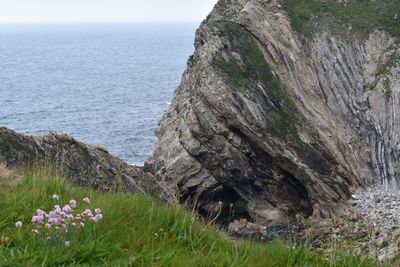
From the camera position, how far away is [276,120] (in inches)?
1612

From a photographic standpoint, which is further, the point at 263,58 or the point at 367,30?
the point at 367,30

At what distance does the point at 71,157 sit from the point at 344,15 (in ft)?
136

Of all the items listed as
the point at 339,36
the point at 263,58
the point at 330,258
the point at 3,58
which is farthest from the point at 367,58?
the point at 3,58

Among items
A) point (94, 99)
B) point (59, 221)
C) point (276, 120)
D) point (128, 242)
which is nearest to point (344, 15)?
point (276, 120)

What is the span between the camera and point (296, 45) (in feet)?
159

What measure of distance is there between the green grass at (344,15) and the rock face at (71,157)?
34.2 metres

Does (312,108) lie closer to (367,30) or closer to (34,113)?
(367,30)

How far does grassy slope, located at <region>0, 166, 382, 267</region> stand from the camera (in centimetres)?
630

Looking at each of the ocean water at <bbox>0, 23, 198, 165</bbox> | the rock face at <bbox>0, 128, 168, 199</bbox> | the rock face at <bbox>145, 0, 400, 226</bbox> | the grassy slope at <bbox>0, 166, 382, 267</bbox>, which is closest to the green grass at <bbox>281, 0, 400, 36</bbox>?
the rock face at <bbox>145, 0, 400, 226</bbox>

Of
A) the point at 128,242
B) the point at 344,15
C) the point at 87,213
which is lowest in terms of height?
the point at 128,242

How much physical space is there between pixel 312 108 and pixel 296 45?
270 inches

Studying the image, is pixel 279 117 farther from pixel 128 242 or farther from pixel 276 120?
pixel 128 242

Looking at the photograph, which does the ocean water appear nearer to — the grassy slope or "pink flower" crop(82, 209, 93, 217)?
the grassy slope

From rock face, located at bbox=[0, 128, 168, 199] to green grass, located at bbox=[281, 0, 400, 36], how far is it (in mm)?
34194
